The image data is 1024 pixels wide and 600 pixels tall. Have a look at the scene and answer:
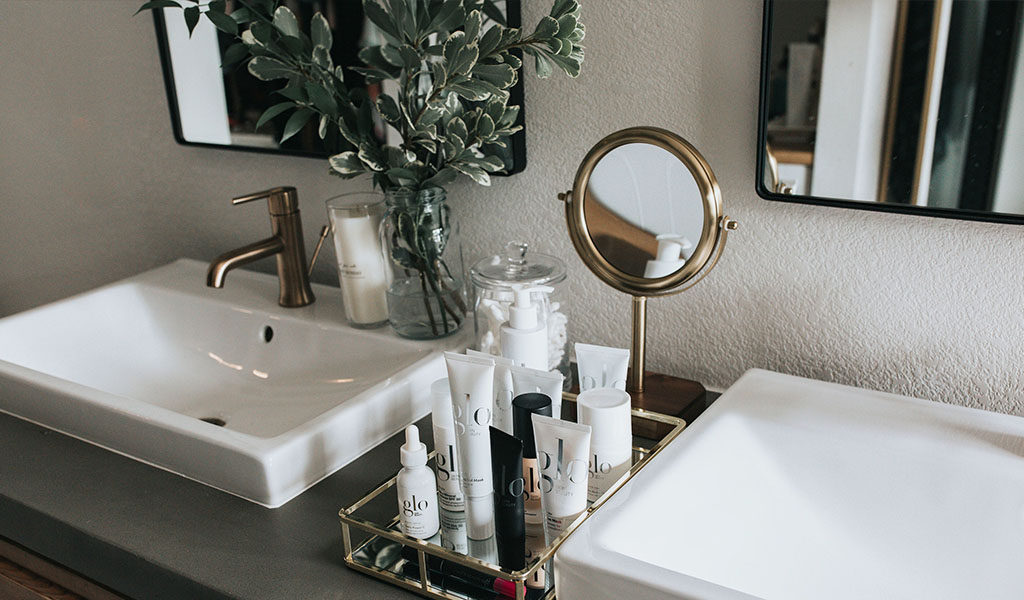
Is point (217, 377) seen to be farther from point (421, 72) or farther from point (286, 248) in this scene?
point (421, 72)

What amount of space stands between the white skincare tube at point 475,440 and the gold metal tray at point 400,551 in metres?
0.05

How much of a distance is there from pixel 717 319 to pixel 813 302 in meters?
0.12

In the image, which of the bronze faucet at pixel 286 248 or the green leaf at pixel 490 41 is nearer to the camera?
the green leaf at pixel 490 41

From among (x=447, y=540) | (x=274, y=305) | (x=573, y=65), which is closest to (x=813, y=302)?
(x=573, y=65)

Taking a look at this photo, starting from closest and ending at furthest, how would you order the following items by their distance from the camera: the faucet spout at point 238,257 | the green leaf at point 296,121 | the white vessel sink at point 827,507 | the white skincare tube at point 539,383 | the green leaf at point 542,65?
the white vessel sink at point 827,507, the white skincare tube at point 539,383, the green leaf at point 542,65, the green leaf at point 296,121, the faucet spout at point 238,257

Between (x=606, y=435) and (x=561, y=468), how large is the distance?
0.07 metres

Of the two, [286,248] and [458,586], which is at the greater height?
[286,248]

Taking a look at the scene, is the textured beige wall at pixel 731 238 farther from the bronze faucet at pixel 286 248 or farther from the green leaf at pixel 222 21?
the green leaf at pixel 222 21

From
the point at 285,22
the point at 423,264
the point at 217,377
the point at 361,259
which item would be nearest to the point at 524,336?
the point at 423,264

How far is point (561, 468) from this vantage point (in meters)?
0.73

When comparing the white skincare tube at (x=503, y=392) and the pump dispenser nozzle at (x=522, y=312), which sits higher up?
the pump dispenser nozzle at (x=522, y=312)

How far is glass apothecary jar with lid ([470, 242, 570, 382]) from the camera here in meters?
0.97

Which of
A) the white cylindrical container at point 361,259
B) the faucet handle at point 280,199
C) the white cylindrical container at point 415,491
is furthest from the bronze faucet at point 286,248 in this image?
the white cylindrical container at point 415,491

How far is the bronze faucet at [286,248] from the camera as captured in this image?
4.05 ft
